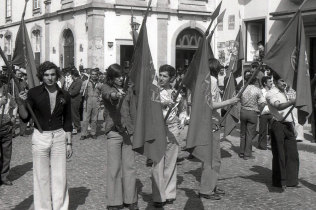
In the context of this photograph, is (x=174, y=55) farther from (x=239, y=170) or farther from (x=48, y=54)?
(x=239, y=170)

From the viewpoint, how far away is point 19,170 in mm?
9461

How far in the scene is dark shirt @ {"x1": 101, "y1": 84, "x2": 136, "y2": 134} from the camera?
21.7 feet

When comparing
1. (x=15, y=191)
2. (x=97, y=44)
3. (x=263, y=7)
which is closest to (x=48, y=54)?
(x=97, y=44)

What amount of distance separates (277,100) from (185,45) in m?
20.0

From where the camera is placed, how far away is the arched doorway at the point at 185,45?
27484mm

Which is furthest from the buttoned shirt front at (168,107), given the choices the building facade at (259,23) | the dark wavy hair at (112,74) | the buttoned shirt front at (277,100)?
the building facade at (259,23)

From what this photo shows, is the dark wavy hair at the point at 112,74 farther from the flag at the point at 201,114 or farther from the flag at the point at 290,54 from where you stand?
the flag at the point at 290,54

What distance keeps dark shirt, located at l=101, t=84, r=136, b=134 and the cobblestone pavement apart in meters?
1.12

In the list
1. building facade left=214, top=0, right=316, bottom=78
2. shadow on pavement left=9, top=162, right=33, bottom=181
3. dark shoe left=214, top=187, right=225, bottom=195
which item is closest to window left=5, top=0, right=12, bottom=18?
building facade left=214, top=0, right=316, bottom=78

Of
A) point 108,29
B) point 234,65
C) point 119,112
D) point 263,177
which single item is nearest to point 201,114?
point 119,112

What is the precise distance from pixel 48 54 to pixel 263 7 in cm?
1471

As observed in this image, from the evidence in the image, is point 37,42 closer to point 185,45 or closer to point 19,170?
point 185,45

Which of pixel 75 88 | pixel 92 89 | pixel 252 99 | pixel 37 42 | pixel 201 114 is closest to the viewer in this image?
pixel 201 114

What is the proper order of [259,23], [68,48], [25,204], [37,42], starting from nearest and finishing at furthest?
[25,204]
[259,23]
[68,48]
[37,42]
